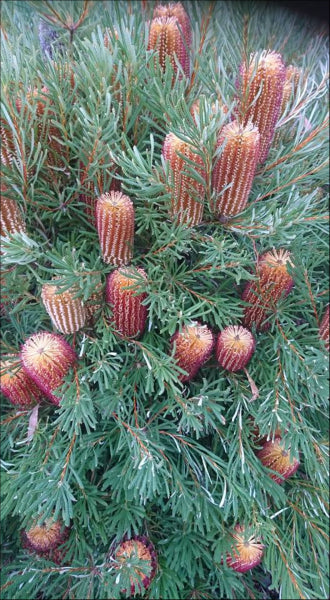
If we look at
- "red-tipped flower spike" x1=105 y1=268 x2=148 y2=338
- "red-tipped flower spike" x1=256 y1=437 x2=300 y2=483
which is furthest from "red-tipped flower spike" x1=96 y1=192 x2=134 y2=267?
"red-tipped flower spike" x1=256 y1=437 x2=300 y2=483

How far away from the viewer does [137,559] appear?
0.52 meters

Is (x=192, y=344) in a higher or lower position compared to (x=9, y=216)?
lower

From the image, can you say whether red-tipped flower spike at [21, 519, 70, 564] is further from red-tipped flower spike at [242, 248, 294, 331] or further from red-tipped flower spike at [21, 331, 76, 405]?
red-tipped flower spike at [242, 248, 294, 331]

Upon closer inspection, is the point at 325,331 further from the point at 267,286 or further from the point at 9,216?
the point at 9,216

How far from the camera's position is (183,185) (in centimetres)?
45

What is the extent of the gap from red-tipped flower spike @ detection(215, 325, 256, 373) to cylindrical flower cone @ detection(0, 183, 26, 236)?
227 millimetres

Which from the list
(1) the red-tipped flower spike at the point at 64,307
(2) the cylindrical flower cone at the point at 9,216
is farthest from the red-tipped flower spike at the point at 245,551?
(2) the cylindrical flower cone at the point at 9,216

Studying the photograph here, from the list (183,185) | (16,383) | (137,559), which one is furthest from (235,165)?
(137,559)

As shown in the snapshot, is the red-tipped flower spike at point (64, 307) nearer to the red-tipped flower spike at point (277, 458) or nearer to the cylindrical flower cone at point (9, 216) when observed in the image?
the cylindrical flower cone at point (9, 216)

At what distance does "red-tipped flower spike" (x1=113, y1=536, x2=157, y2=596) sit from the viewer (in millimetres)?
514

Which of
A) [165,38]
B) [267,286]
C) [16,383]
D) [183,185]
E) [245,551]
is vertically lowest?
[245,551]

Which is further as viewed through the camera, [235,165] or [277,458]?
[277,458]

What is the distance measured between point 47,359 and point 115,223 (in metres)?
0.14

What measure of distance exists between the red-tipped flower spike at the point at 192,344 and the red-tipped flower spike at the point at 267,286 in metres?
0.07
